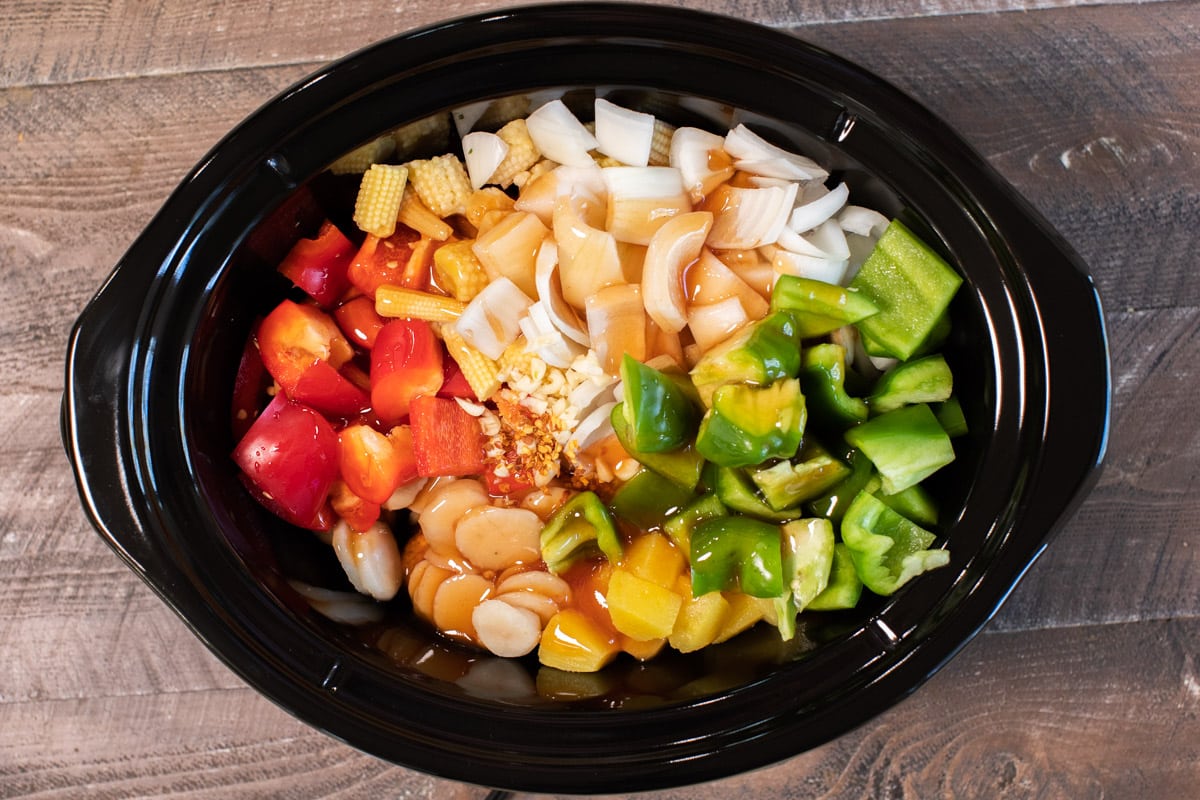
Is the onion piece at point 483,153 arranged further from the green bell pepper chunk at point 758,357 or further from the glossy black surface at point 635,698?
the green bell pepper chunk at point 758,357

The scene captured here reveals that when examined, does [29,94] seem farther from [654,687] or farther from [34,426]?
[654,687]

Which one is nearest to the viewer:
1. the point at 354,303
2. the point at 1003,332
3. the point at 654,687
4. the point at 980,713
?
the point at 1003,332

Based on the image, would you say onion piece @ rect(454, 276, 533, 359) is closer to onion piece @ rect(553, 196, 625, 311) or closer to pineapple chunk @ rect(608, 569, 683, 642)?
onion piece @ rect(553, 196, 625, 311)

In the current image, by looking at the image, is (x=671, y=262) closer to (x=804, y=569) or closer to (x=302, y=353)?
(x=804, y=569)

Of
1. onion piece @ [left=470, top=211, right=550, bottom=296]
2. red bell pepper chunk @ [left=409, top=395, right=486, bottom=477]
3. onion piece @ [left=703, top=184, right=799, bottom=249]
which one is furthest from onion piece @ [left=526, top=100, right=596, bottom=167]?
red bell pepper chunk @ [left=409, top=395, right=486, bottom=477]

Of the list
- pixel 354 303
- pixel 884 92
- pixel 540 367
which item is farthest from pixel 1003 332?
pixel 354 303

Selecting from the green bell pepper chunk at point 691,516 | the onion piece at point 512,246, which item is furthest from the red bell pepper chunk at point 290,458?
the green bell pepper chunk at point 691,516

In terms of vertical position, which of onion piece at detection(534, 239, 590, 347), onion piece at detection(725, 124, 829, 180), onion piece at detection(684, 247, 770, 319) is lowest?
onion piece at detection(534, 239, 590, 347)
